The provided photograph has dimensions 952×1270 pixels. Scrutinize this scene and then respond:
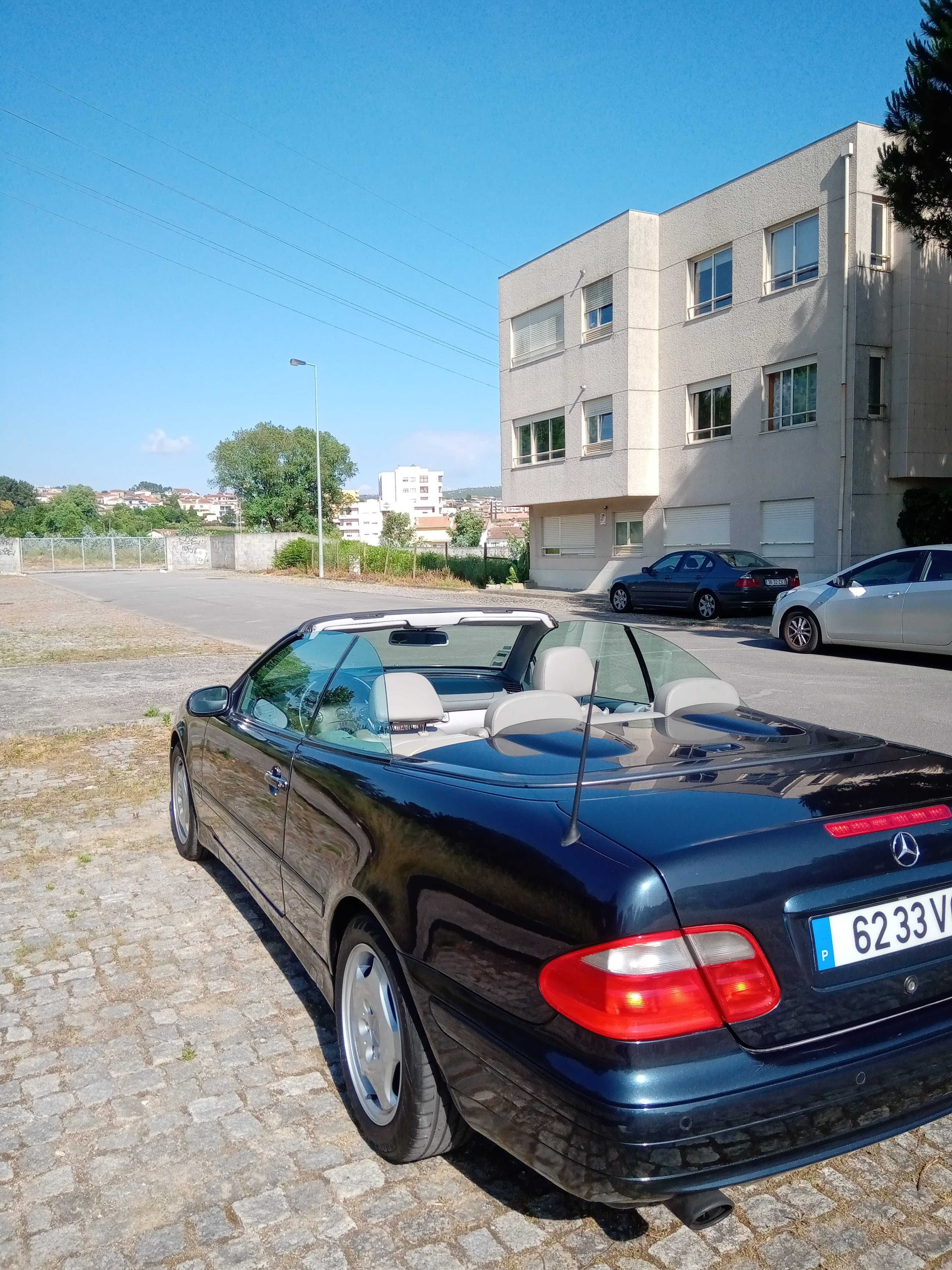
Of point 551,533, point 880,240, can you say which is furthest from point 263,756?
point 551,533

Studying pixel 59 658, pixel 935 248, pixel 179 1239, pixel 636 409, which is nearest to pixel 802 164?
pixel 935 248

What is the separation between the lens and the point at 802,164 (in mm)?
23531

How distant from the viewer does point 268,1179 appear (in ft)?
8.88

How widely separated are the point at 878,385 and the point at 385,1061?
23700 millimetres

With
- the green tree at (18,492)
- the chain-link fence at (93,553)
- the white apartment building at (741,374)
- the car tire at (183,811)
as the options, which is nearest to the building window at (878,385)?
the white apartment building at (741,374)

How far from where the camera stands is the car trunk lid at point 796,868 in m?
2.09

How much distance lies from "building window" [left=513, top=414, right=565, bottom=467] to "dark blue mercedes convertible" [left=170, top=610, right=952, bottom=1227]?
30023 mm

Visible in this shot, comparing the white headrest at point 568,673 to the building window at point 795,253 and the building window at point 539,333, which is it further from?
the building window at point 539,333

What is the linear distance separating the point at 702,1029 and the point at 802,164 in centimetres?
2550

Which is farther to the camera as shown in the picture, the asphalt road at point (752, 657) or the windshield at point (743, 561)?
the windshield at point (743, 561)

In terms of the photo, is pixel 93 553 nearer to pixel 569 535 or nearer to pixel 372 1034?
pixel 569 535

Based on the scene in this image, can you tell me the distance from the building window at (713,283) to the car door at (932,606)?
1600 centimetres

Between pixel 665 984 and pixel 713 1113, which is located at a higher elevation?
pixel 665 984

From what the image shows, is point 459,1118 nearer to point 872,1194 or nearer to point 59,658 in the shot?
point 872,1194
